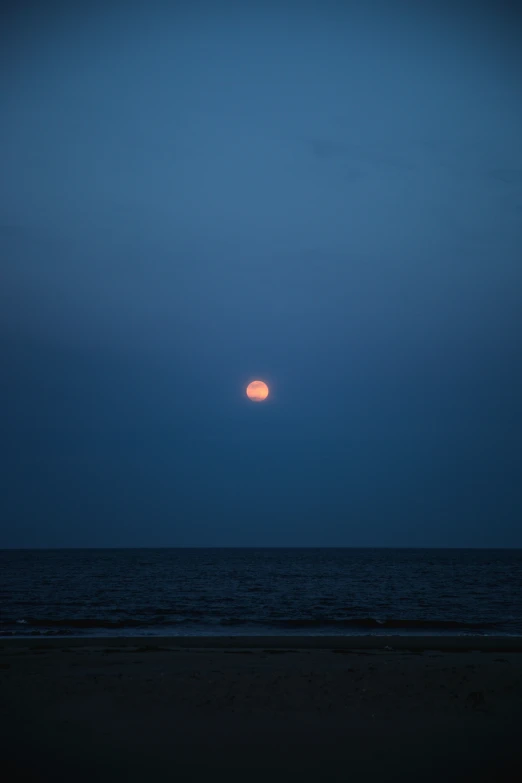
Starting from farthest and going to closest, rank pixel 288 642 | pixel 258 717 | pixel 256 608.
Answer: pixel 256 608
pixel 288 642
pixel 258 717

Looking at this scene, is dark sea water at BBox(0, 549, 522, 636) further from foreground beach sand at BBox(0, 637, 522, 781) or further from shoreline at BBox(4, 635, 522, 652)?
foreground beach sand at BBox(0, 637, 522, 781)

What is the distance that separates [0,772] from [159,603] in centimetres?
3253

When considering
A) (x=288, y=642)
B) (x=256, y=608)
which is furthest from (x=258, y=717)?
(x=256, y=608)

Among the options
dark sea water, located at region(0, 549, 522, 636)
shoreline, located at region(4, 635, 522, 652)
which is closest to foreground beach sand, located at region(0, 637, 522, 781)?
shoreline, located at region(4, 635, 522, 652)

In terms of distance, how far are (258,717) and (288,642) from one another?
40.1ft

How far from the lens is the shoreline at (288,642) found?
69.7 feet

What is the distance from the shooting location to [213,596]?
44.5 meters

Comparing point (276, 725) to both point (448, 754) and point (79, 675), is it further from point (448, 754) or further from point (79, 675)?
point (79, 675)

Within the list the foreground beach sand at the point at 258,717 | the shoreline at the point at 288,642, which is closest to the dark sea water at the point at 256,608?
the shoreline at the point at 288,642

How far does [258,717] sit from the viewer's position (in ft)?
36.2

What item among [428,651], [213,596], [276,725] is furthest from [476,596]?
[276,725]

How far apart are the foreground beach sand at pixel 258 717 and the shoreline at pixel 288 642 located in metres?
2.87

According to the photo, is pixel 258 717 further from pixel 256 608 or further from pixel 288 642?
pixel 256 608

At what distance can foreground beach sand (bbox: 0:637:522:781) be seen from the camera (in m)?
8.52
